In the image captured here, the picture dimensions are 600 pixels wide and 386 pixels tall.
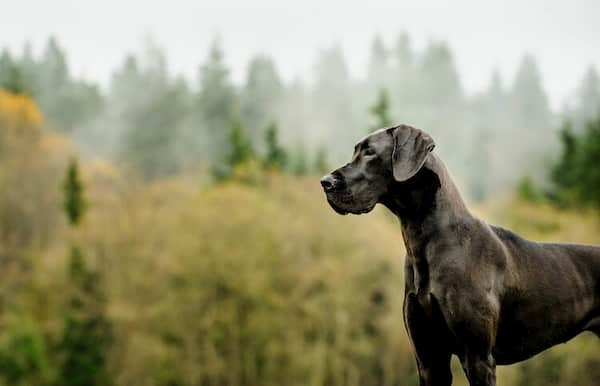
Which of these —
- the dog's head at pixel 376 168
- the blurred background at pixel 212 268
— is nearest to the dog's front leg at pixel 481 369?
the dog's head at pixel 376 168

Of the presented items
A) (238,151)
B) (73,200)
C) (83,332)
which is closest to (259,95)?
(238,151)

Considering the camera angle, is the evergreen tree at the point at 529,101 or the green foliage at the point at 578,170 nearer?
the green foliage at the point at 578,170

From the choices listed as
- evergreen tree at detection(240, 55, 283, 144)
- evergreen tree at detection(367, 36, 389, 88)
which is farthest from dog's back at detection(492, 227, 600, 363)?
evergreen tree at detection(367, 36, 389, 88)

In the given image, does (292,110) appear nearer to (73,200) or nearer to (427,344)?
(73,200)

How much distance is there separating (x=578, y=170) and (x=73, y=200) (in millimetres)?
28024

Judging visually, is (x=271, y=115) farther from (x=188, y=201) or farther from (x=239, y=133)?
(x=188, y=201)

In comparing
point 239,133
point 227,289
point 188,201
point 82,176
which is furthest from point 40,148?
point 227,289

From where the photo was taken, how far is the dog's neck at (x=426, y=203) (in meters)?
5.15

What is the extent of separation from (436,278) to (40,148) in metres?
55.2

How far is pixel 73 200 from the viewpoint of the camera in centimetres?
4819

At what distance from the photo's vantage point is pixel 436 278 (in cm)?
506

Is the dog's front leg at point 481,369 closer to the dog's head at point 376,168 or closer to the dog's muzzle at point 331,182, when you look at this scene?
the dog's head at point 376,168

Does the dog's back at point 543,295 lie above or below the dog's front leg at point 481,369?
above

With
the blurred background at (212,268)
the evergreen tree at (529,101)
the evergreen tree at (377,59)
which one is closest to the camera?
the blurred background at (212,268)
